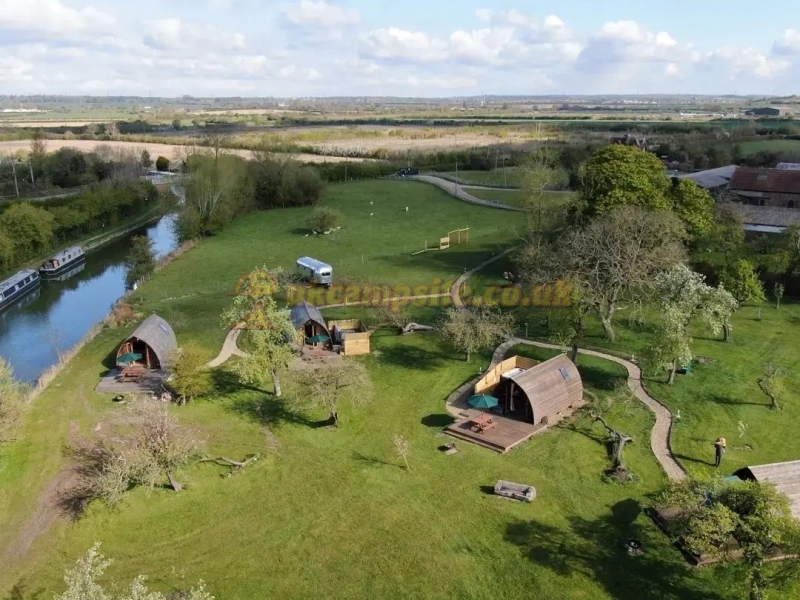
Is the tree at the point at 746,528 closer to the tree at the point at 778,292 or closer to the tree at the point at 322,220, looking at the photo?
the tree at the point at 778,292

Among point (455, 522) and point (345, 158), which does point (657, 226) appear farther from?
point (345, 158)

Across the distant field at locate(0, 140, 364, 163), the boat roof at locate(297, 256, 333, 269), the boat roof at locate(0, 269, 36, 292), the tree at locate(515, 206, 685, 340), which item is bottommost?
the boat roof at locate(0, 269, 36, 292)

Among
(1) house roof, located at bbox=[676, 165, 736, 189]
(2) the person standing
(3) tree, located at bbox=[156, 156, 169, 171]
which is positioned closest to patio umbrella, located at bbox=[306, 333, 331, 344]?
(2) the person standing

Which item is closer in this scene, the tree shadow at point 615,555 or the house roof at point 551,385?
the tree shadow at point 615,555

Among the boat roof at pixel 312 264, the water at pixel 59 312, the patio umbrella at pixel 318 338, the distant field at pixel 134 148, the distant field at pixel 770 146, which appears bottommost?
the water at pixel 59 312

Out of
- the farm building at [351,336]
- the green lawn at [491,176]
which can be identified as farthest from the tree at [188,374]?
the green lawn at [491,176]

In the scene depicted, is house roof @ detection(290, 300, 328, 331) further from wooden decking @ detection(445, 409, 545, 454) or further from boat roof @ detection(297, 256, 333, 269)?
wooden decking @ detection(445, 409, 545, 454)

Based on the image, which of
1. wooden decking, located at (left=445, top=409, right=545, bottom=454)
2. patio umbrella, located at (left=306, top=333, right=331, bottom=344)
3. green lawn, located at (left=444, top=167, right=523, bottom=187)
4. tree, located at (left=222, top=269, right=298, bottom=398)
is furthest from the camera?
green lawn, located at (left=444, top=167, right=523, bottom=187)
